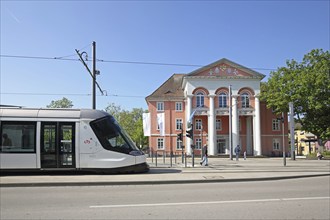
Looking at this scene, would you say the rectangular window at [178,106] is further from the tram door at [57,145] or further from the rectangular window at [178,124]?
the tram door at [57,145]

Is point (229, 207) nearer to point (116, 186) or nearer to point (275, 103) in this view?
point (116, 186)

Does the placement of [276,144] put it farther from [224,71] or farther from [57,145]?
[57,145]

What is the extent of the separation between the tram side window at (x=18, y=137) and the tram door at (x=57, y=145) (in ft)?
1.49

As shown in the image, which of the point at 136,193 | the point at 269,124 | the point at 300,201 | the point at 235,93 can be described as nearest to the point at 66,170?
the point at 136,193

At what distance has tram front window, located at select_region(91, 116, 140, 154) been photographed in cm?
1491

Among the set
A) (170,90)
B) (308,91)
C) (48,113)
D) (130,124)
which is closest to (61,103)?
(130,124)

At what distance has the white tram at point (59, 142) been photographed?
14.3m

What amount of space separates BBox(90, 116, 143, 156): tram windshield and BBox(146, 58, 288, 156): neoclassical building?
3559 cm

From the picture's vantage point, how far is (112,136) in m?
15.2

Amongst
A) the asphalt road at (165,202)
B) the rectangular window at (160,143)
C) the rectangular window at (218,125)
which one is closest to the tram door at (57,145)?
the asphalt road at (165,202)

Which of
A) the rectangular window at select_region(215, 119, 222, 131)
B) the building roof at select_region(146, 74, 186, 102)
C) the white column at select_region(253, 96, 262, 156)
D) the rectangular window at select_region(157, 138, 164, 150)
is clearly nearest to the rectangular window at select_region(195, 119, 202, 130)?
the rectangular window at select_region(215, 119, 222, 131)

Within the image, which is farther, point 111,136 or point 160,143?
point 160,143

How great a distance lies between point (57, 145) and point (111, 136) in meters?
2.39

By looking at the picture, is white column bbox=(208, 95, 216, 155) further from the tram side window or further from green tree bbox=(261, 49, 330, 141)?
the tram side window
